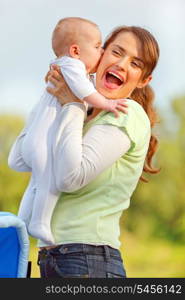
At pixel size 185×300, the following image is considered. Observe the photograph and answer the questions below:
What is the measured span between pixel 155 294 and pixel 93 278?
20 cm

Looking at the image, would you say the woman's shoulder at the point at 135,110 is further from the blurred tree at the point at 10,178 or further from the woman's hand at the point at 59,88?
the blurred tree at the point at 10,178

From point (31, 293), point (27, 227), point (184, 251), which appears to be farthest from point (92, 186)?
point (184, 251)

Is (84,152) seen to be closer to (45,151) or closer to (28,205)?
(45,151)

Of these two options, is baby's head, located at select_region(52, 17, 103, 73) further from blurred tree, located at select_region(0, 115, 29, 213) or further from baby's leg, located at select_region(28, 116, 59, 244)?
blurred tree, located at select_region(0, 115, 29, 213)

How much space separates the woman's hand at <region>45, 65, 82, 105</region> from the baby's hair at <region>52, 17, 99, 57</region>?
70 mm

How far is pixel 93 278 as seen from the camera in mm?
1671

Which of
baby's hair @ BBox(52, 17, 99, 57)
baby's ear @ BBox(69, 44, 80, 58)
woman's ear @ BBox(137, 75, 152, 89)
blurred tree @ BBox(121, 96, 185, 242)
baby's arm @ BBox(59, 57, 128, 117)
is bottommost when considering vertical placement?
baby's arm @ BBox(59, 57, 128, 117)

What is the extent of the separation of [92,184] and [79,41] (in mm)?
408

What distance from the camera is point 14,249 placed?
166cm

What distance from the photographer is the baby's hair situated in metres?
1.84

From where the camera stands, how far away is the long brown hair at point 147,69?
72.4 inches

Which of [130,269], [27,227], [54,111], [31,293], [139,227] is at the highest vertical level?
[139,227]

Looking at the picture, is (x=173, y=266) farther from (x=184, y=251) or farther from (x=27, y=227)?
(x=27, y=227)

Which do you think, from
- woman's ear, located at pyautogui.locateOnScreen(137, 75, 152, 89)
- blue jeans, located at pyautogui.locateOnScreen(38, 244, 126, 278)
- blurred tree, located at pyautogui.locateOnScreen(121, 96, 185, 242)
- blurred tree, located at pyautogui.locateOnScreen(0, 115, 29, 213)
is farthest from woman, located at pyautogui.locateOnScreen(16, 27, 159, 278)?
blurred tree, located at pyautogui.locateOnScreen(121, 96, 185, 242)
